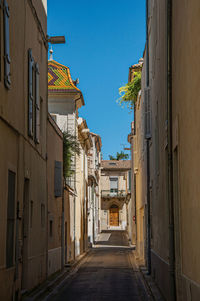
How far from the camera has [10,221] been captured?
37.9 ft

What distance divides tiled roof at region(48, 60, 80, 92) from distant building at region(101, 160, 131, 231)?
4756cm

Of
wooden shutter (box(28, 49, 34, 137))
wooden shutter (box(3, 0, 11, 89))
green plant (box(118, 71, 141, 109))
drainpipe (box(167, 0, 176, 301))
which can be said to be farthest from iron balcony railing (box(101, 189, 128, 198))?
wooden shutter (box(3, 0, 11, 89))

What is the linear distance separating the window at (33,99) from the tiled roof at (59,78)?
15.6 meters

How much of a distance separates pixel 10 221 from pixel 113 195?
70688 millimetres

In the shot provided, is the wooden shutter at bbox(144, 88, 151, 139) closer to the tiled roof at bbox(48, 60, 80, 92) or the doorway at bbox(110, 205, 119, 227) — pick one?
the tiled roof at bbox(48, 60, 80, 92)

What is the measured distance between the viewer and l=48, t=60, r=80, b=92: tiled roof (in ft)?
103

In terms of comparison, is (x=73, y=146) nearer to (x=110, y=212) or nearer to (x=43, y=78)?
(x=43, y=78)

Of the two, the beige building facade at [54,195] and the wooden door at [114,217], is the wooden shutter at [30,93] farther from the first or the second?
the wooden door at [114,217]

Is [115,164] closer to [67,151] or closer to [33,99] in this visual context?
[67,151]

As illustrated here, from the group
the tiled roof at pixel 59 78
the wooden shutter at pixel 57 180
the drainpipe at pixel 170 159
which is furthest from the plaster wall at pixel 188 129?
the tiled roof at pixel 59 78

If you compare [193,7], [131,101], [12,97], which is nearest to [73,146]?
[131,101]

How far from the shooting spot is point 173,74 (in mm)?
10719

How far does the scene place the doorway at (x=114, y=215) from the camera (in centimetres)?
8200

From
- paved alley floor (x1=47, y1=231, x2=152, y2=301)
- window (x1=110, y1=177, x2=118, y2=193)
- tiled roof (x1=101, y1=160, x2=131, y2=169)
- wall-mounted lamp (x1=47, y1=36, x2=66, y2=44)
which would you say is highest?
tiled roof (x1=101, y1=160, x2=131, y2=169)
